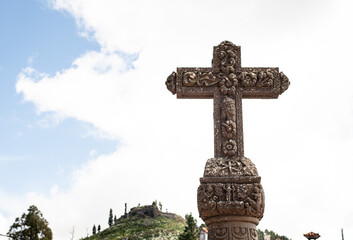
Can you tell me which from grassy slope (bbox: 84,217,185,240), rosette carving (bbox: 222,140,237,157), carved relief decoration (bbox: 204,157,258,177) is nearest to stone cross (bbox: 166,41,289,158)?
rosette carving (bbox: 222,140,237,157)

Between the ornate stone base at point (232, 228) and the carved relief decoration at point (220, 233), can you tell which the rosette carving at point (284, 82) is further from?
the carved relief decoration at point (220, 233)

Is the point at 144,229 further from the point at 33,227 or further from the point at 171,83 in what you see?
the point at 171,83

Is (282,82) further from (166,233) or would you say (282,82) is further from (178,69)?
(166,233)

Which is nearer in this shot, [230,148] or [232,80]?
[230,148]

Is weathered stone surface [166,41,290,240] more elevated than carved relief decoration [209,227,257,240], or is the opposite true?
weathered stone surface [166,41,290,240]

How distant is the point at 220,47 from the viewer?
25.6 feet

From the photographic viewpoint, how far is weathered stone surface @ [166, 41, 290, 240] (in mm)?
6457

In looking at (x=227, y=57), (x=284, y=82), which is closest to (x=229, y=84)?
(x=227, y=57)

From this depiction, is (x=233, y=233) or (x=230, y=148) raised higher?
(x=230, y=148)

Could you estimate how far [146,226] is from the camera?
115250mm

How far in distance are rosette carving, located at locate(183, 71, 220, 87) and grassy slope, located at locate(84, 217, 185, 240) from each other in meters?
95.2

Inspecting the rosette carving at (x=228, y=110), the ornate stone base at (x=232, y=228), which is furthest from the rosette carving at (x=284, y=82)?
the ornate stone base at (x=232, y=228)

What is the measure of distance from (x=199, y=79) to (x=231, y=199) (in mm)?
2278

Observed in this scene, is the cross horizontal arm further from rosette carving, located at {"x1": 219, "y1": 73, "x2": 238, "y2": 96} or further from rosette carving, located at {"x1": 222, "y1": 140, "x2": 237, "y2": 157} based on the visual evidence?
rosette carving, located at {"x1": 222, "y1": 140, "x2": 237, "y2": 157}
